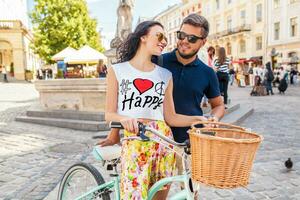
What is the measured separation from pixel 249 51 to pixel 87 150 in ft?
123

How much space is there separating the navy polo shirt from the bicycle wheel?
72 centimetres

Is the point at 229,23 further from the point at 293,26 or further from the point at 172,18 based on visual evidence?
the point at 172,18

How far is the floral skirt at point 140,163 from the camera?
1.92 metres

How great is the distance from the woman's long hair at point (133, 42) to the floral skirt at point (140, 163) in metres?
0.49

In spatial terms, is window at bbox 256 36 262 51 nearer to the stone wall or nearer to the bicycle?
the stone wall

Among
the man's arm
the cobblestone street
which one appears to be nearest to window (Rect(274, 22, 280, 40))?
the cobblestone street

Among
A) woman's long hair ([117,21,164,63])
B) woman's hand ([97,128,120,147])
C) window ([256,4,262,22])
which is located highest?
window ([256,4,262,22])

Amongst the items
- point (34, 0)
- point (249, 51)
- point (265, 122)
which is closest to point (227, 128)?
point (265, 122)

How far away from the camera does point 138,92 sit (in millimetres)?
1904

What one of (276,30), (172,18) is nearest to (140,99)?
(276,30)

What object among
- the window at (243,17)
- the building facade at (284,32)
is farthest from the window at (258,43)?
the window at (243,17)

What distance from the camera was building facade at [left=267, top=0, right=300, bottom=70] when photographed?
3077 centimetres

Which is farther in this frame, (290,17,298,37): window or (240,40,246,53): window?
(240,40,246,53): window

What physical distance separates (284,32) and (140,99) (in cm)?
3472
